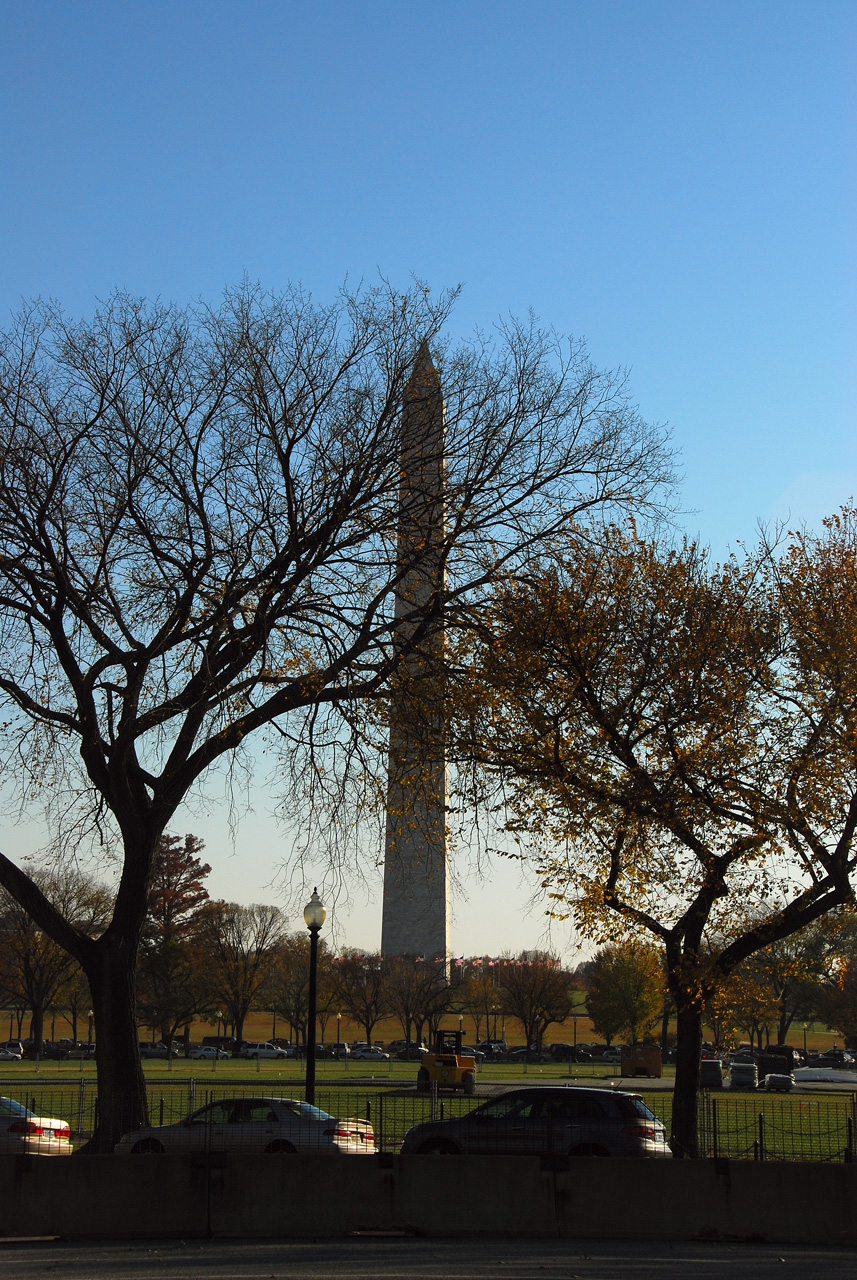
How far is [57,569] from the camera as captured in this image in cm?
1702

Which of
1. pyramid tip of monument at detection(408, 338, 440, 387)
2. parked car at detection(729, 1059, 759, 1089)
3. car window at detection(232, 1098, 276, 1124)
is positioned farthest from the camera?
parked car at detection(729, 1059, 759, 1089)

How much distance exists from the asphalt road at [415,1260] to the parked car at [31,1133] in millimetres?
6641

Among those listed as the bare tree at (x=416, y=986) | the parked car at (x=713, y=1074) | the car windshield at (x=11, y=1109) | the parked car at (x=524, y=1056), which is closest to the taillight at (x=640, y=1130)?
the car windshield at (x=11, y=1109)

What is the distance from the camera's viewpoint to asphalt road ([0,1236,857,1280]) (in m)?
10.3

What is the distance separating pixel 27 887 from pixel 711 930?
33.5 feet

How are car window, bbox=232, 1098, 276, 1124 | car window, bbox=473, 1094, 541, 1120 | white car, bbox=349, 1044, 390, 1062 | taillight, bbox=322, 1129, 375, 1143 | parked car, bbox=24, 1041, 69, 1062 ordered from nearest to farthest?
taillight, bbox=322, 1129, 375, 1143 → car window, bbox=232, 1098, 276, 1124 → car window, bbox=473, 1094, 541, 1120 → parked car, bbox=24, 1041, 69, 1062 → white car, bbox=349, 1044, 390, 1062

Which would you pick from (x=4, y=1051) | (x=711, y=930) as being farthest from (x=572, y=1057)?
(x=711, y=930)

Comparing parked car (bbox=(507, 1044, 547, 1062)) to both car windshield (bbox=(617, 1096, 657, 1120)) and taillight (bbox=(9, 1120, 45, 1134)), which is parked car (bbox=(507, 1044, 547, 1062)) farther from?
car windshield (bbox=(617, 1096, 657, 1120))

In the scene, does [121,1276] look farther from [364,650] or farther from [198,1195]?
[364,650]

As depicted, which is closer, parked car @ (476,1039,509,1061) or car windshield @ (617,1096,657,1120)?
car windshield @ (617,1096,657,1120)

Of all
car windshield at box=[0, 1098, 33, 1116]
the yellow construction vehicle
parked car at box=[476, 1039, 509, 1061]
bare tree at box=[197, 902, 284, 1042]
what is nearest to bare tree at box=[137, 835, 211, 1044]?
bare tree at box=[197, 902, 284, 1042]

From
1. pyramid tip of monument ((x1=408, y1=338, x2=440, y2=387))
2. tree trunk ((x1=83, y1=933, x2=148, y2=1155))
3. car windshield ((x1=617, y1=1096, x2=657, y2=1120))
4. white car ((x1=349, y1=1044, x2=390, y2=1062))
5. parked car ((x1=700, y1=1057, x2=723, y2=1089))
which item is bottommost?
white car ((x1=349, y1=1044, x2=390, y2=1062))

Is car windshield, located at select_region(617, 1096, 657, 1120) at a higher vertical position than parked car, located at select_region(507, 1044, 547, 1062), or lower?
higher

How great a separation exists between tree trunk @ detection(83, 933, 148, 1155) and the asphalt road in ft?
15.5
